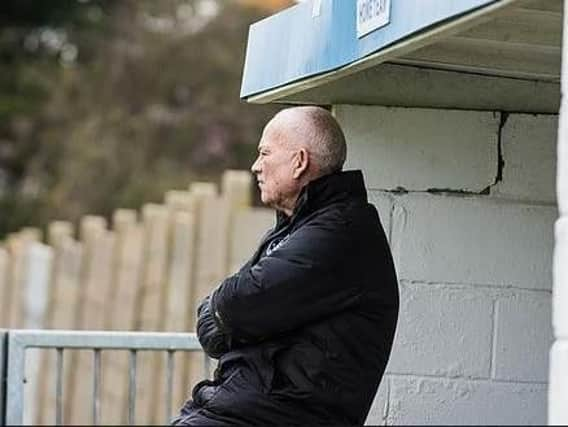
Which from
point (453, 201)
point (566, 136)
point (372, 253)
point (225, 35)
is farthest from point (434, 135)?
point (225, 35)

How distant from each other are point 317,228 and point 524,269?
5.12ft

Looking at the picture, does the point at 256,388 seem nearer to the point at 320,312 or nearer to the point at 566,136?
the point at 320,312

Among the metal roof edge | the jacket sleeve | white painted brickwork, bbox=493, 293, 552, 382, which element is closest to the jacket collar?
the jacket sleeve

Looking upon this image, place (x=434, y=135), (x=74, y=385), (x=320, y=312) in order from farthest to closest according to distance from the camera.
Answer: (x=74, y=385) < (x=434, y=135) < (x=320, y=312)

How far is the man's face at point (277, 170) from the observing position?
462 centimetres

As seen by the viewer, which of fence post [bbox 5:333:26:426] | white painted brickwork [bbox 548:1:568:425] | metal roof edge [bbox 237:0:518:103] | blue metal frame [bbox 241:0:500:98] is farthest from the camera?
fence post [bbox 5:333:26:426]

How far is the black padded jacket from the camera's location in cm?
437

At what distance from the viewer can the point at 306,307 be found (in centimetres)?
437

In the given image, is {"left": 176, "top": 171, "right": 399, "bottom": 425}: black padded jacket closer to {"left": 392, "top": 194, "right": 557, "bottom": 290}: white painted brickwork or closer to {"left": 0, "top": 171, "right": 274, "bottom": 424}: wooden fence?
{"left": 392, "top": 194, "right": 557, "bottom": 290}: white painted brickwork

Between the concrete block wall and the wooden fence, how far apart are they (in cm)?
507

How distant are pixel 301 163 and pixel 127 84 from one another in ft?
51.4

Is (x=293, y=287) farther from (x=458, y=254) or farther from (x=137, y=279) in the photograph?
(x=137, y=279)

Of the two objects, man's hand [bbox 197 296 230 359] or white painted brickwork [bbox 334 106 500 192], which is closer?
man's hand [bbox 197 296 230 359]

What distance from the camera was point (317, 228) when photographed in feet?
14.5
